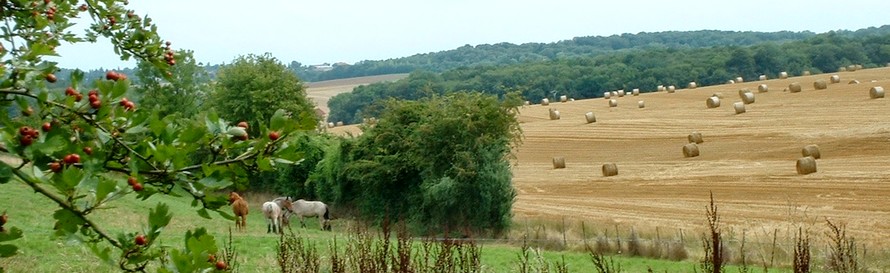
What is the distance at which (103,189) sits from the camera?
2.89 m

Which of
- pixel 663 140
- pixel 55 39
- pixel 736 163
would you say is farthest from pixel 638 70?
pixel 55 39

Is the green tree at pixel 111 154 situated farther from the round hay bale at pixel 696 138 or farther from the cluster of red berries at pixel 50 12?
the round hay bale at pixel 696 138

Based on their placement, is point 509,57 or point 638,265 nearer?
point 638,265

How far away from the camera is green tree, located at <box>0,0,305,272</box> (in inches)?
115

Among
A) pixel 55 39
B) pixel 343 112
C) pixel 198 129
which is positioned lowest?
pixel 343 112

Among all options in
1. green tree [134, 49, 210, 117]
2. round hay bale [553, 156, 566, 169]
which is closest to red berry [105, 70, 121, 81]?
round hay bale [553, 156, 566, 169]

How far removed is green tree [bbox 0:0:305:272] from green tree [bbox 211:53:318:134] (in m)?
44.3

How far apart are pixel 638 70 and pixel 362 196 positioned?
55415mm

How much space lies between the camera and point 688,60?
299 feet

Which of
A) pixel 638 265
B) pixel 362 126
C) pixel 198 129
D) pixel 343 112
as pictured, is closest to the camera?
pixel 198 129

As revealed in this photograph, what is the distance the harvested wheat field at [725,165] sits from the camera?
27078mm

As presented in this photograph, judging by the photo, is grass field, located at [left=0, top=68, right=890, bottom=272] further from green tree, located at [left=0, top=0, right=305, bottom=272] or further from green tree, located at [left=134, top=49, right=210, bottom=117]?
green tree, located at [left=134, top=49, right=210, bottom=117]

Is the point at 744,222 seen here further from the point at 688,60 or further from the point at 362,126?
the point at 688,60

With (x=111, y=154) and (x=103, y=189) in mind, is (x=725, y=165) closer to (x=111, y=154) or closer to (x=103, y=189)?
(x=111, y=154)
